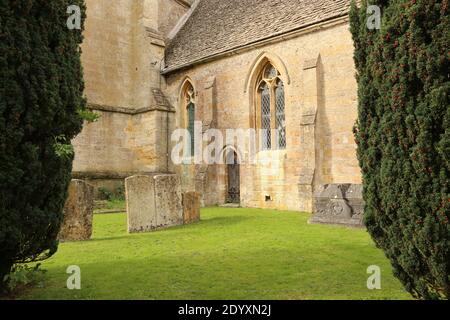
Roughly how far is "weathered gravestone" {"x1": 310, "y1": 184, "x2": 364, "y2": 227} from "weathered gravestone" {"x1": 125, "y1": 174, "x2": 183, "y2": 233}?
12.0 ft

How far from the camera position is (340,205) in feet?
29.9

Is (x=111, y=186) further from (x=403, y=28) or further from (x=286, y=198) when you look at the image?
(x=403, y=28)

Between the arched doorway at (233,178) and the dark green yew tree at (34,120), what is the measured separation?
1166 cm

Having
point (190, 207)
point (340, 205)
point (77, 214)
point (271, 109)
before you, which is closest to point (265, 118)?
point (271, 109)

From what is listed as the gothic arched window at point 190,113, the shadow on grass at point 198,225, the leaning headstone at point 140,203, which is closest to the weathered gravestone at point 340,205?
the shadow on grass at point 198,225

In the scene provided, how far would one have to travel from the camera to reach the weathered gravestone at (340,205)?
28.7 feet

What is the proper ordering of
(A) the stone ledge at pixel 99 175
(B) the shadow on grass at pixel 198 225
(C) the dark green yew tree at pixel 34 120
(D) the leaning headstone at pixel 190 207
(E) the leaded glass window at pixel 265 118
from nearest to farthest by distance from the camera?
(C) the dark green yew tree at pixel 34 120, (B) the shadow on grass at pixel 198 225, (D) the leaning headstone at pixel 190 207, (E) the leaded glass window at pixel 265 118, (A) the stone ledge at pixel 99 175

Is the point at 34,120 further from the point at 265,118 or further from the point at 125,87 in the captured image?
the point at 125,87

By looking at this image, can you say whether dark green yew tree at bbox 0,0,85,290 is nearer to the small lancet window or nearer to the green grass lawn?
the green grass lawn

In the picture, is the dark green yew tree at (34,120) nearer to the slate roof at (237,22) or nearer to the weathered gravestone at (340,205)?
the weathered gravestone at (340,205)

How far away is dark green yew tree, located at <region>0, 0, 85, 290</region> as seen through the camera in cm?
356

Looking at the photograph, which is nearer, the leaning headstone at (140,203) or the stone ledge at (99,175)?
the leaning headstone at (140,203)

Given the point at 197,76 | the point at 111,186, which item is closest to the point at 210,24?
the point at 197,76

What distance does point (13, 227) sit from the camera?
3613mm
